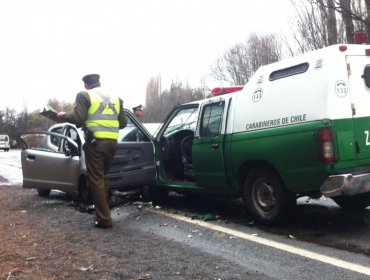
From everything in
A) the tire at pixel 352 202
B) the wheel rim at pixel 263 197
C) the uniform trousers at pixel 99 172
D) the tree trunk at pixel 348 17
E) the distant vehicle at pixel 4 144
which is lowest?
the tire at pixel 352 202

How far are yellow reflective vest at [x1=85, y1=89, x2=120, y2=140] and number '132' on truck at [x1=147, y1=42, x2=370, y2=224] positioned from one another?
4.40 feet

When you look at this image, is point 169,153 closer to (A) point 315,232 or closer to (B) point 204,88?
(A) point 315,232

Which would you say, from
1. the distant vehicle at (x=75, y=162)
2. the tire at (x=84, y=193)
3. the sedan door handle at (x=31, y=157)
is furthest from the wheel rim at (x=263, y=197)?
the sedan door handle at (x=31, y=157)

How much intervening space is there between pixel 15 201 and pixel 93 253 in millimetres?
5133

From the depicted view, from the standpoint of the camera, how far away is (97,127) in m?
6.39

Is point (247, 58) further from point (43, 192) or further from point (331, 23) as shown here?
point (43, 192)

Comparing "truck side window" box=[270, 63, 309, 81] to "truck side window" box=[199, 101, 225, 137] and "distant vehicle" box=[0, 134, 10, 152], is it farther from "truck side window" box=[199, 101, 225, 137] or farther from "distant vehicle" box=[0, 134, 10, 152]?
"distant vehicle" box=[0, 134, 10, 152]

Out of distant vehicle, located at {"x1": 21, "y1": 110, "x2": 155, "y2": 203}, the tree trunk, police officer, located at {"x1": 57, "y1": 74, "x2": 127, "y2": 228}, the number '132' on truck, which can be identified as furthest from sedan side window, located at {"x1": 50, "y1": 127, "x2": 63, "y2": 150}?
the tree trunk

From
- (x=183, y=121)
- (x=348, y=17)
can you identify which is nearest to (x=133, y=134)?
(x=183, y=121)

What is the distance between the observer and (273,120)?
5.86m

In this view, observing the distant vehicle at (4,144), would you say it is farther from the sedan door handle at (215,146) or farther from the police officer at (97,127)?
the sedan door handle at (215,146)

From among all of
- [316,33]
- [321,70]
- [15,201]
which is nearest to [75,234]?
[321,70]

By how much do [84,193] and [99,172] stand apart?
196 centimetres

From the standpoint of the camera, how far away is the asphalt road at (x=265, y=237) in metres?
4.41
